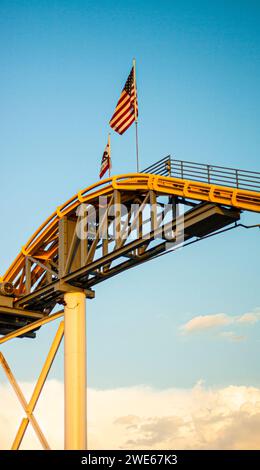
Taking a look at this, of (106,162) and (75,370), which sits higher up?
(106,162)

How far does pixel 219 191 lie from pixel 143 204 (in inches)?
159

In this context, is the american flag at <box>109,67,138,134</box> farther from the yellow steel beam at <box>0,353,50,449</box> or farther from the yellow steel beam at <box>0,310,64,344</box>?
the yellow steel beam at <box>0,353,50,449</box>

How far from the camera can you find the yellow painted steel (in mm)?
34219

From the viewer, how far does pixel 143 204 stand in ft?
121

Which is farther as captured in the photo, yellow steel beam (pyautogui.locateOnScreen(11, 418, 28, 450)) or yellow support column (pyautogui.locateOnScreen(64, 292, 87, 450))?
yellow steel beam (pyautogui.locateOnScreen(11, 418, 28, 450))

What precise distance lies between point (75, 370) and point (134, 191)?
29.2 feet

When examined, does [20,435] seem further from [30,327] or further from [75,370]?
[75,370]

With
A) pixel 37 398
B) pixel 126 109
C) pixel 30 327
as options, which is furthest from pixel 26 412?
pixel 126 109

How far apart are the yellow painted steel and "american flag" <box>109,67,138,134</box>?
2853 millimetres

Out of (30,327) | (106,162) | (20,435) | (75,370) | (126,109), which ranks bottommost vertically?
(20,435)

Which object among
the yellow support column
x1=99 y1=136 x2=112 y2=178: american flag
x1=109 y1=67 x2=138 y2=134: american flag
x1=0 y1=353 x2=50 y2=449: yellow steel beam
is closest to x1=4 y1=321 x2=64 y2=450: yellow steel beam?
x1=0 y1=353 x2=50 y2=449: yellow steel beam

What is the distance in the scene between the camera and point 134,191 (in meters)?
38.1

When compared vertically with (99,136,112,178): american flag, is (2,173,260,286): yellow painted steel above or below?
below

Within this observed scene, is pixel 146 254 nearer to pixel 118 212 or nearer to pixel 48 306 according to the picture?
pixel 118 212
